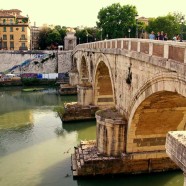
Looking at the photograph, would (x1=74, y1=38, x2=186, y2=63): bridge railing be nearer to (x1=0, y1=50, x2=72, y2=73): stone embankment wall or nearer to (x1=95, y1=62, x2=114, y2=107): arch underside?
(x1=95, y1=62, x2=114, y2=107): arch underside

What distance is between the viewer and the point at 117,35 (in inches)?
1789

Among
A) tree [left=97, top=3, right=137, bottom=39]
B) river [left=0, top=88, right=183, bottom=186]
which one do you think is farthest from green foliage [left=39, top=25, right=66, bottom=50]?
river [left=0, top=88, right=183, bottom=186]

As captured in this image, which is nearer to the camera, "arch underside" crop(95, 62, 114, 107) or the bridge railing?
the bridge railing

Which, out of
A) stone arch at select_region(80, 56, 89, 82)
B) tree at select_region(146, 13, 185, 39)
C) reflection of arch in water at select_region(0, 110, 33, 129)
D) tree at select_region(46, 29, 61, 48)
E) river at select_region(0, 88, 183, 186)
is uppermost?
tree at select_region(146, 13, 185, 39)

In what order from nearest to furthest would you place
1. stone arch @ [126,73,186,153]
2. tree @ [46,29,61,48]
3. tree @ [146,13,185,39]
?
stone arch @ [126,73,186,153], tree @ [146,13,185,39], tree @ [46,29,61,48]

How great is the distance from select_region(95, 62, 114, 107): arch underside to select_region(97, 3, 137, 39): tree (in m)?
22.9

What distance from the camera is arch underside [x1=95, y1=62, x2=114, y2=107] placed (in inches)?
896

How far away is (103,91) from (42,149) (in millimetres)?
7740

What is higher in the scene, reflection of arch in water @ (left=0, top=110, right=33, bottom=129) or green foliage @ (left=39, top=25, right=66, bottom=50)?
green foliage @ (left=39, top=25, right=66, bottom=50)

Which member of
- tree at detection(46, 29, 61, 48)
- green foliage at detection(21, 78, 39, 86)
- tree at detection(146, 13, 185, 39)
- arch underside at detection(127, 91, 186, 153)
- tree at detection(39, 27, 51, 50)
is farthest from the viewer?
tree at detection(39, 27, 51, 50)

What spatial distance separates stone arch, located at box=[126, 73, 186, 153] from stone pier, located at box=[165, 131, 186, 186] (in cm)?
326

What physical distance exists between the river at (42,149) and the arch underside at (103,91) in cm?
195

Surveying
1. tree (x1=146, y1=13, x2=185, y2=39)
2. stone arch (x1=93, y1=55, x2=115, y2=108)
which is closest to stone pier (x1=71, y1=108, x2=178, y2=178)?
stone arch (x1=93, y1=55, x2=115, y2=108)

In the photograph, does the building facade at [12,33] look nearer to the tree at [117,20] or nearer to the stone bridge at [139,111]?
the tree at [117,20]
